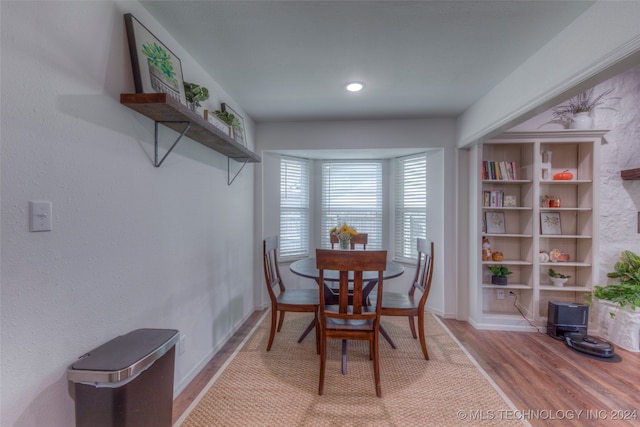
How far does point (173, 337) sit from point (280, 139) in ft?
8.50

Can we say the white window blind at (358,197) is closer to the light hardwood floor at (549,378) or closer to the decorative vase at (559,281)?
the light hardwood floor at (549,378)

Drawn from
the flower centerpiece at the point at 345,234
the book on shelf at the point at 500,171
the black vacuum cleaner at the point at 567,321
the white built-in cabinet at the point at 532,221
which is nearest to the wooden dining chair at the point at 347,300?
the flower centerpiece at the point at 345,234

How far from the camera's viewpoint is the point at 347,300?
1.85 metres

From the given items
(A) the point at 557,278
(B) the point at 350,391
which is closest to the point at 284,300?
(B) the point at 350,391

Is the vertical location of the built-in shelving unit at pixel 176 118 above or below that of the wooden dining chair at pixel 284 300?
above

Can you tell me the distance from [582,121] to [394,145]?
188 cm

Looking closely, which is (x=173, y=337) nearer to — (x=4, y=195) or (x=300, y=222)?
(x=4, y=195)

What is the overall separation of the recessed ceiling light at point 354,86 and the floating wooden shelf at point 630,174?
282cm

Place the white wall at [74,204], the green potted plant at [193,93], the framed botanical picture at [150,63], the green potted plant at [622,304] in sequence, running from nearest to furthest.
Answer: the white wall at [74,204], the framed botanical picture at [150,63], the green potted plant at [193,93], the green potted plant at [622,304]

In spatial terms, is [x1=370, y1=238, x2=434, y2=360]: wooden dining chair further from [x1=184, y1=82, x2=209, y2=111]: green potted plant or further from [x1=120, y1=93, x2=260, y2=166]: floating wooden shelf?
[x1=184, y1=82, x2=209, y2=111]: green potted plant

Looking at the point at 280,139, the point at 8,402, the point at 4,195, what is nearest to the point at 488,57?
the point at 280,139

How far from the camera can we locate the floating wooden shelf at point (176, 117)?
1280 mm

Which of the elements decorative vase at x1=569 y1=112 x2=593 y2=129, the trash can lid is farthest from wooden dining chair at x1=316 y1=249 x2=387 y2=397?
decorative vase at x1=569 y1=112 x2=593 y2=129

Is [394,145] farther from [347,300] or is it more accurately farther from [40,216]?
[40,216]
